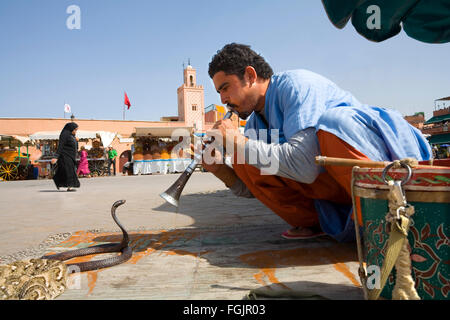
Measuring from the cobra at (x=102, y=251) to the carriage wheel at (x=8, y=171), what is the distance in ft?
54.7

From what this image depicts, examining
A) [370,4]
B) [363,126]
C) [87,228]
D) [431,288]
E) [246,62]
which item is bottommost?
[87,228]

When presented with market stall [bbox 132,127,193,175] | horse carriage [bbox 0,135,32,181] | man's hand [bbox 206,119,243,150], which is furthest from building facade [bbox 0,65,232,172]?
man's hand [bbox 206,119,243,150]

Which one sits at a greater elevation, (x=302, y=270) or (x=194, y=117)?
(x=194, y=117)

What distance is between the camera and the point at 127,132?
29609 millimetres

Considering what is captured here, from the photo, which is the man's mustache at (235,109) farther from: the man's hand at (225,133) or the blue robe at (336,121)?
the man's hand at (225,133)

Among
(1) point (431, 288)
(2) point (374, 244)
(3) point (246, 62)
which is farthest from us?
(3) point (246, 62)

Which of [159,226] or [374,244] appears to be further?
[159,226]

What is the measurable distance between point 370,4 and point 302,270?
1.48 meters

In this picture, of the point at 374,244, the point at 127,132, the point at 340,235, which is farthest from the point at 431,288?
the point at 127,132

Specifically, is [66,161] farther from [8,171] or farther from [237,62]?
[8,171]

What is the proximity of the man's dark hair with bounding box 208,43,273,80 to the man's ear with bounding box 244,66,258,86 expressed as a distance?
0.08ft

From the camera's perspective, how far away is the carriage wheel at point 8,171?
51.7 feet

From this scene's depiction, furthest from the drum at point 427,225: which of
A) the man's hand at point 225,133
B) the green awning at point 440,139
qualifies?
the green awning at point 440,139
